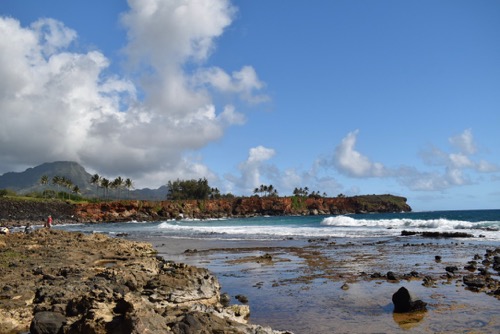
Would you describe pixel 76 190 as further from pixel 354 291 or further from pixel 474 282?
pixel 474 282

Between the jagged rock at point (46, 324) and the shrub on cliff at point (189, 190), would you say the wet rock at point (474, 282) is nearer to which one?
the jagged rock at point (46, 324)

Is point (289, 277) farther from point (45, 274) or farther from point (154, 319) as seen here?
point (154, 319)

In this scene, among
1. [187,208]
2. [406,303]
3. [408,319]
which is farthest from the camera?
[187,208]

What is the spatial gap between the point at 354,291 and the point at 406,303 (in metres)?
2.84

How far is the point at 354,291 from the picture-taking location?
14.0 meters

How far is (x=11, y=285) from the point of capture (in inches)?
459

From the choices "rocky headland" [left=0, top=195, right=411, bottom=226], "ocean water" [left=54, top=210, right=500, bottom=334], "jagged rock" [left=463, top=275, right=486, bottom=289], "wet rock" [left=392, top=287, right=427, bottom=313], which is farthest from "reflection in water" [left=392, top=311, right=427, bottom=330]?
"rocky headland" [left=0, top=195, right=411, bottom=226]

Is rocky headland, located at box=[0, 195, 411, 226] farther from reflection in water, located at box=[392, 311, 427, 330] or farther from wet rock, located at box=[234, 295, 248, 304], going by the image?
reflection in water, located at box=[392, 311, 427, 330]

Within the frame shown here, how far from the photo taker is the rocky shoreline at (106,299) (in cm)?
686

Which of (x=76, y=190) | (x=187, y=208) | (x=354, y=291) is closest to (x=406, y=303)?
(x=354, y=291)

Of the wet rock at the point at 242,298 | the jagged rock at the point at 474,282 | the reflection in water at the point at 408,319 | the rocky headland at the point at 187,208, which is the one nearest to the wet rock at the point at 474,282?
the jagged rock at the point at 474,282

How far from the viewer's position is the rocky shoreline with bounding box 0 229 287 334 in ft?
22.5

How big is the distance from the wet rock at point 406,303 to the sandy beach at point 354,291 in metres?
0.22

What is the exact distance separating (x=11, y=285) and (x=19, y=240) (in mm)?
12901
